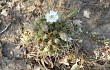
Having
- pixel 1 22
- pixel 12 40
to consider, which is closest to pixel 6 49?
pixel 12 40

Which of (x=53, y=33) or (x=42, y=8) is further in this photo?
(x=42, y=8)

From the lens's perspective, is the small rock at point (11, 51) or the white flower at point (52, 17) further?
the small rock at point (11, 51)

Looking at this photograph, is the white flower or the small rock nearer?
the white flower

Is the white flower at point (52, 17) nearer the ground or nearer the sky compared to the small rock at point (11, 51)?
nearer the sky

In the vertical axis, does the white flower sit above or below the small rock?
above

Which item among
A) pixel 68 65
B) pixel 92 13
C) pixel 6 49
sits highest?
pixel 92 13

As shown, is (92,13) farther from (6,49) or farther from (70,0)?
(6,49)

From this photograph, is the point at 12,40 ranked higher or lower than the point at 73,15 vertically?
lower

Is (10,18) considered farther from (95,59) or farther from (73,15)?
(95,59)

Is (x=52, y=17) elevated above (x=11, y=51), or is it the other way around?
(x=52, y=17)

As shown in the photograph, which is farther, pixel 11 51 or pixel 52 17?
pixel 11 51
